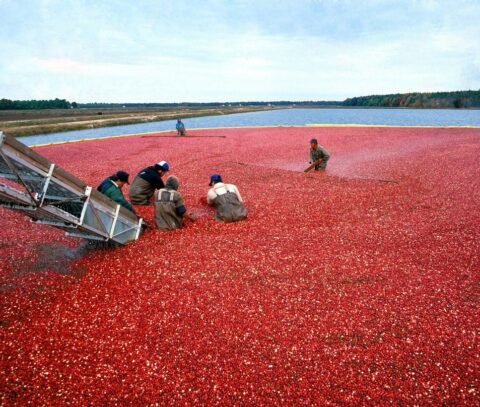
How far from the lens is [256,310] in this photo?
5.09 meters

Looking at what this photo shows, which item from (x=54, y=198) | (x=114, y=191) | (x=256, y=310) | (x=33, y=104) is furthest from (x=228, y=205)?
(x=33, y=104)

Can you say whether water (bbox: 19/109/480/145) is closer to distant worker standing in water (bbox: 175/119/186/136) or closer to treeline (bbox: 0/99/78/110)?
distant worker standing in water (bbox: 175/119/186/136)

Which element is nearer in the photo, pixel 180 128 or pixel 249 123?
pixel 180 128

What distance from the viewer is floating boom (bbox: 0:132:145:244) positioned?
14.9 feet

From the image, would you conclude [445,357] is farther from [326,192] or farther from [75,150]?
[75,150]

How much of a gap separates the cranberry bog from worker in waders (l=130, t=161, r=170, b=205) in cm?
75

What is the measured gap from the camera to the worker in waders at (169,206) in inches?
316

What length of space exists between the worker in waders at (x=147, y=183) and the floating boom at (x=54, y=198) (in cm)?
251

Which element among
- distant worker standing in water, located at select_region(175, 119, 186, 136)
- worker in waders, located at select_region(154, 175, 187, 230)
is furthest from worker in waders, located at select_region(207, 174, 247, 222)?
distant worker standing in water, located at select_region(175, 119, 186, 136)

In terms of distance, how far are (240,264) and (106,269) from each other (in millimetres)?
2833

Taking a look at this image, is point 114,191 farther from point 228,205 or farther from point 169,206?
point 228,205

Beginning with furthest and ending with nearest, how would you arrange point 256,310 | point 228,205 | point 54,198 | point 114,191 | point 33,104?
→ 1. point 33,104
2. point 228,205
3. point 114,191
4. point 54,198
5. point 256,310

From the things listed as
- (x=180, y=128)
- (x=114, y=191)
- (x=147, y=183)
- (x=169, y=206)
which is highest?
(x=180, y=128)

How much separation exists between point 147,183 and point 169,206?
2.58 metres
